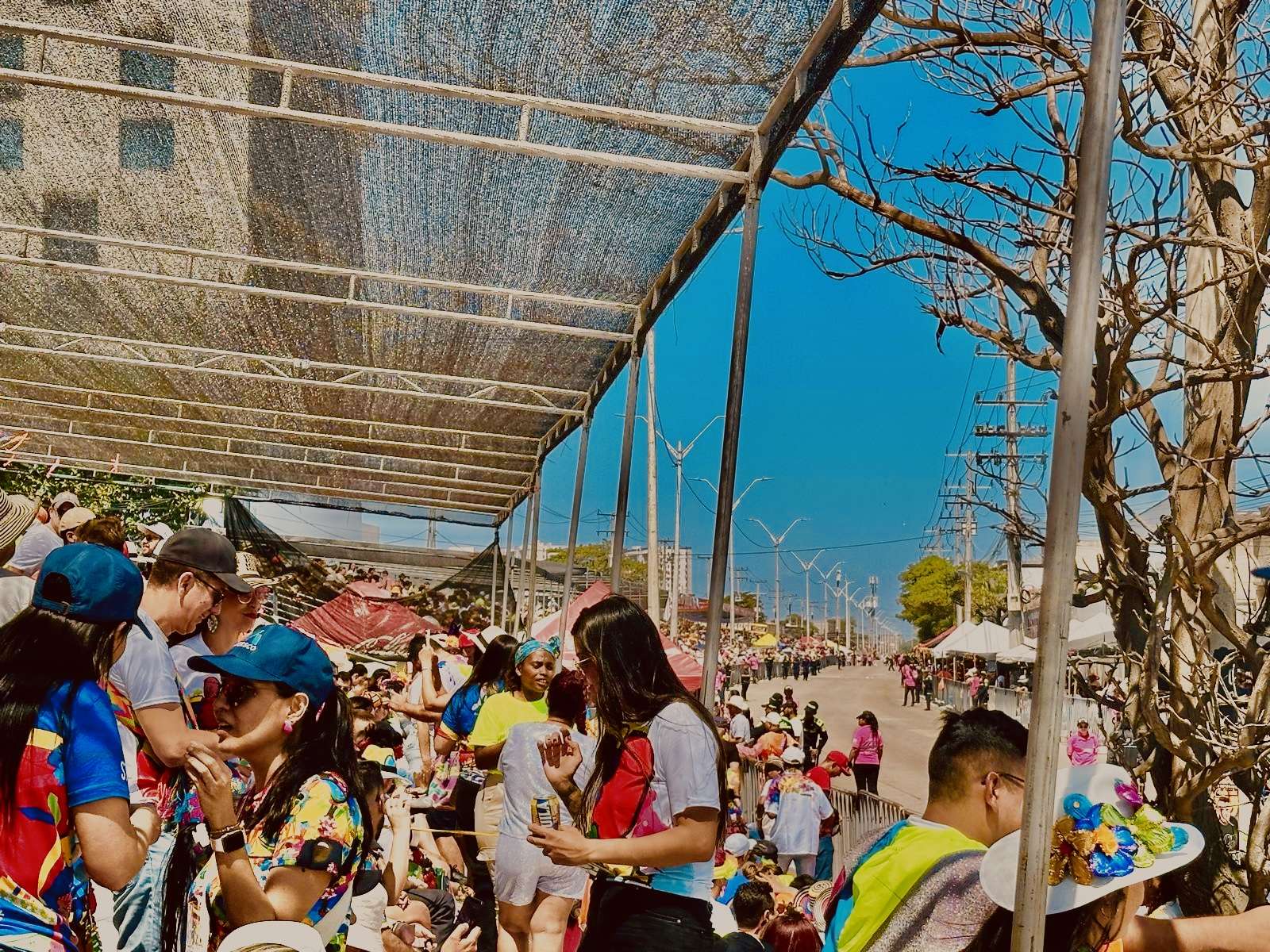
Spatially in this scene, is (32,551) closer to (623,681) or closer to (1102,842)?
(623,681)

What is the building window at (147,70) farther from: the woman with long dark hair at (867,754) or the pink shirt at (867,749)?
the pink shirt at (867,749)

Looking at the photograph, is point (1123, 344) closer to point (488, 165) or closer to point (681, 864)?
point (681, 864)

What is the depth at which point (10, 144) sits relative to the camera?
7.86m

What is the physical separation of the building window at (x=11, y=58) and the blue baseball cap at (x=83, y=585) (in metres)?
4.85

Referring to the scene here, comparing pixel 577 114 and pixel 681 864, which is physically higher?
pixel 577 114

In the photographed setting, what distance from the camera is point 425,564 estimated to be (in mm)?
32219

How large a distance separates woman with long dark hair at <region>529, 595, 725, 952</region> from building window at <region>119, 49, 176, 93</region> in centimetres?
448

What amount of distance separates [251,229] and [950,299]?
5.17 m

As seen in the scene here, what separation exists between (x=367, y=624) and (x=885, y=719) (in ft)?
99.1

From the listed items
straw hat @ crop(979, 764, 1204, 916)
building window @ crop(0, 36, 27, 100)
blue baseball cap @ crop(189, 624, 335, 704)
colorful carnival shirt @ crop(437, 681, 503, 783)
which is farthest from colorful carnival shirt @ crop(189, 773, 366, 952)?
building window @ crop(0, 36, 27, 100)

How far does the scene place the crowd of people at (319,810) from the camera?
2.38 meters

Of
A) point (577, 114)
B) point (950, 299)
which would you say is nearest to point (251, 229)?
point (577, 114)

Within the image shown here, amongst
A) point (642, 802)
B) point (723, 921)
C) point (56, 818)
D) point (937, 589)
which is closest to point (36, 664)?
point (56, 818)

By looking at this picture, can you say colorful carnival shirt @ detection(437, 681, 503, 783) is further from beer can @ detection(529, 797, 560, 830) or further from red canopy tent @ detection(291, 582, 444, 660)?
red canopy tent @ detection(291, 582, 444, 660)
